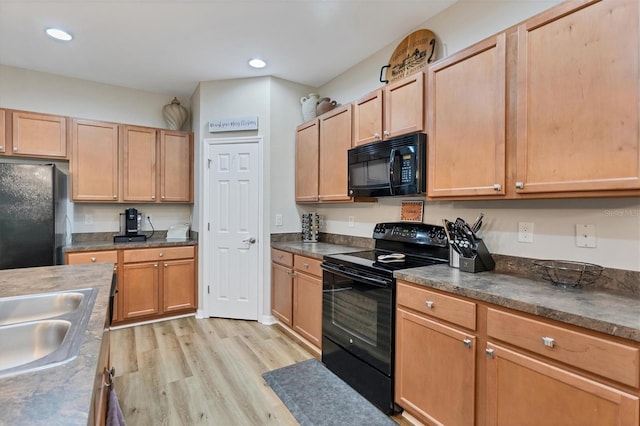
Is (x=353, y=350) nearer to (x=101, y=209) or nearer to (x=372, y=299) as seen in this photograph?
(x=372, y=299)

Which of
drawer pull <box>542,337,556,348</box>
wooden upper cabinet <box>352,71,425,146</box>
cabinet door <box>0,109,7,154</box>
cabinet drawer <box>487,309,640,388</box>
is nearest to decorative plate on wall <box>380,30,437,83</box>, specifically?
wooden upper cabinet <box>352,71,425,146</box>

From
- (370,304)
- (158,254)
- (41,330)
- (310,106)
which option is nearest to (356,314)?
(370,304)

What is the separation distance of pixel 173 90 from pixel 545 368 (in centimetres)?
446

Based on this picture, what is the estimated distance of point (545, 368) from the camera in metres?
1.26

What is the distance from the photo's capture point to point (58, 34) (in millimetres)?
2658

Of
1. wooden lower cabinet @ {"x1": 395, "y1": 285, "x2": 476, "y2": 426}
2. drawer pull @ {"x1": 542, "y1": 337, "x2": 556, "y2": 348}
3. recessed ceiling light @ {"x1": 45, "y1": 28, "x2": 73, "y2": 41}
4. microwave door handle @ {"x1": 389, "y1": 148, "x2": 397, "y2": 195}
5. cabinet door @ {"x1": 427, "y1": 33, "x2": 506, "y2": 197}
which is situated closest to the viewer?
drawer pull @ {"x1": 542, "y1": 337, "x2": 556, "y2": 348}

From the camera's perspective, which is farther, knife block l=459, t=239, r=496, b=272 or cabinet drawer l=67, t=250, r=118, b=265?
cabinet drawer l=67, t=250, r=118, b=265

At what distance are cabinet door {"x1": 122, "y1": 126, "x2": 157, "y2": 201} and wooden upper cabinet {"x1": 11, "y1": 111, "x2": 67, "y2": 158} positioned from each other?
568 mm

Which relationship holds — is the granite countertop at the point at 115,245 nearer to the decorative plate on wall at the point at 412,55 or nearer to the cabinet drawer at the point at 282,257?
the cabinet drawer at the point at 282,257

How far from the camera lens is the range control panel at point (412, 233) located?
2254 millimetres

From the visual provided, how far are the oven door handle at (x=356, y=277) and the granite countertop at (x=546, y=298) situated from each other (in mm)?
105

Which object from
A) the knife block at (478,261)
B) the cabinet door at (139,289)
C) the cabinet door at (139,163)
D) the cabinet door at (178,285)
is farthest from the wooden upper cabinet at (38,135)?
the knife block at (478,261)

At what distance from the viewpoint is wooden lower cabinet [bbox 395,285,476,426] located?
1.57 metres

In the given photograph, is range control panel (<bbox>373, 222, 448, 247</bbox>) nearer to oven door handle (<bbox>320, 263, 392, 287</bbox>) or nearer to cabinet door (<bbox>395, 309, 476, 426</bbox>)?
oven door handle (<bbox>320, 263, 392, 287</bbox>)
